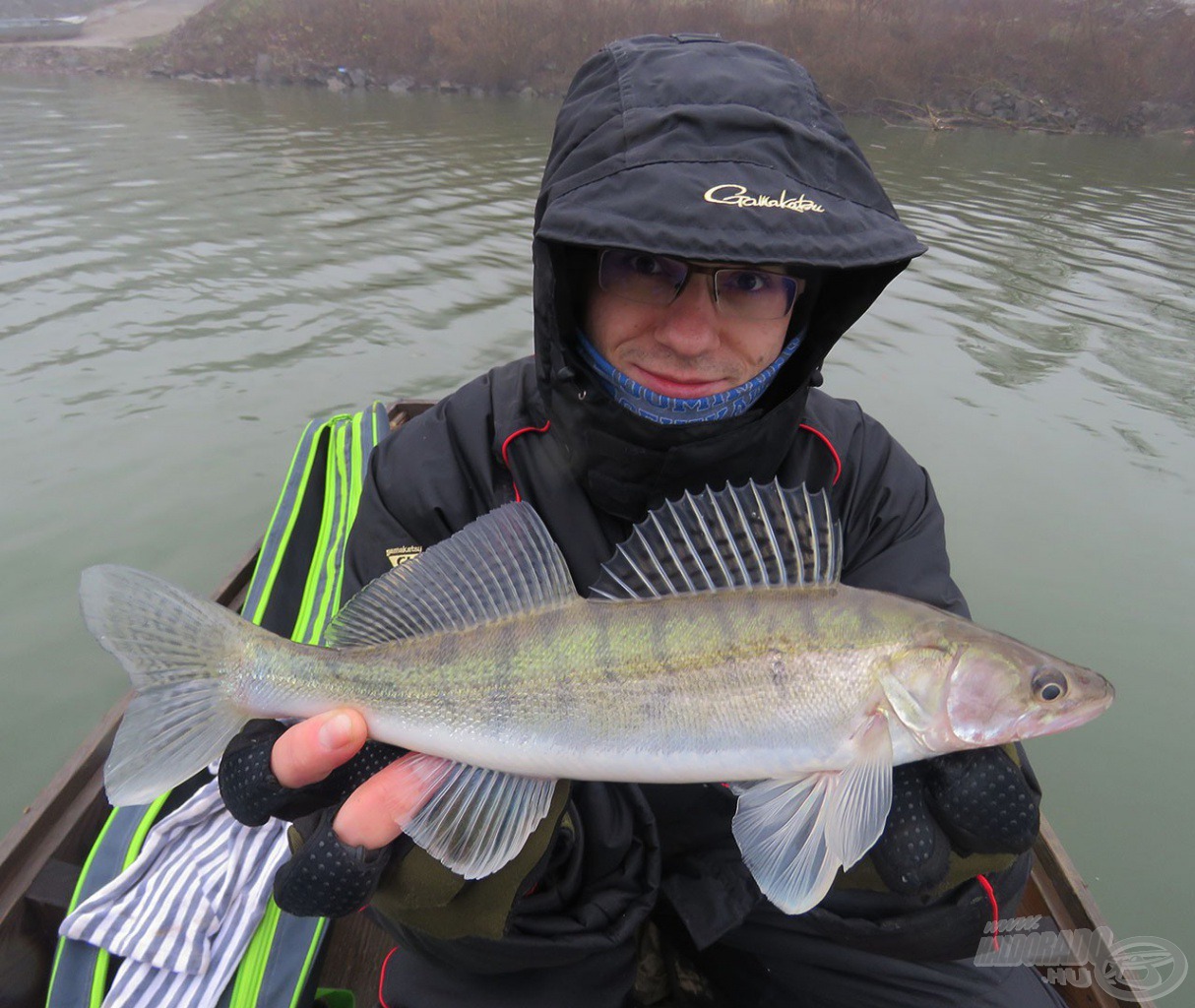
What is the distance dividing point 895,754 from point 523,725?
0.90 m

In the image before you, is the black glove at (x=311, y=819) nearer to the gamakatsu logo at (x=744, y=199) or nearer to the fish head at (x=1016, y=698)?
the fish head at (x=1016, y=698)

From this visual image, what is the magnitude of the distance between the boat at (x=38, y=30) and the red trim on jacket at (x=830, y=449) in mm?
63605

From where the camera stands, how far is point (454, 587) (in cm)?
207

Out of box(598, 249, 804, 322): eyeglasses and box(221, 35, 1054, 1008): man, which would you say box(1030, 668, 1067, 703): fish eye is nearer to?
box(221, 35, 1054, 1008): man

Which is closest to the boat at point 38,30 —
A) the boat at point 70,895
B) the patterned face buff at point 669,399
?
the boat at point 70,895

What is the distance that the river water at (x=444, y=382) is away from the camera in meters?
4.67

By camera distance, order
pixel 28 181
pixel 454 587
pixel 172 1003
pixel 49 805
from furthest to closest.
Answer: pixel 28 181 < pixel 49 805 < pixel 172 1003 < pixel 454 587

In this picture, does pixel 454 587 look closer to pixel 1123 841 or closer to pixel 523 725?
pixel 523 725

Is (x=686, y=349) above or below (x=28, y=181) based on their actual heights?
above

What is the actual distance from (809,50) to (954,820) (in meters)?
40.4

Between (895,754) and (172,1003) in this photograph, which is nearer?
(895,754)

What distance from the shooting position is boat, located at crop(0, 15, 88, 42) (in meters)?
47.4

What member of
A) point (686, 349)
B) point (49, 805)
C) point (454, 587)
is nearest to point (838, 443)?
point (686, 349)

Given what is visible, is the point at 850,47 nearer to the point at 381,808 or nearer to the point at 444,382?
the point at 444,382
